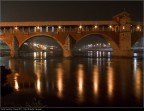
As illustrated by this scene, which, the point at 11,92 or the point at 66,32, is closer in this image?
the point at 11,92

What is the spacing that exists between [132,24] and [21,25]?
3288cm

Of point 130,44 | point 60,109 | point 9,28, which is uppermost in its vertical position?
point 9,28

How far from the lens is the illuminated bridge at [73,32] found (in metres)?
77.4

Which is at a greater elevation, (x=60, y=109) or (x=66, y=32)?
(x=66, y=32)

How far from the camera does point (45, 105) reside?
57.3 feet

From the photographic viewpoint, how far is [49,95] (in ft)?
67.6

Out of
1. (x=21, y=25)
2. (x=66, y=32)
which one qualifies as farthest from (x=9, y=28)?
(x=66, y=32)

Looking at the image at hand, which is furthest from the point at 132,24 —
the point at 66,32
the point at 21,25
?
the point at 21,25

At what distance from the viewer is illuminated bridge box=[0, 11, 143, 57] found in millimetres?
77375

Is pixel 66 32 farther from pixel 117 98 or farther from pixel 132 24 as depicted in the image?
pixel 117 98

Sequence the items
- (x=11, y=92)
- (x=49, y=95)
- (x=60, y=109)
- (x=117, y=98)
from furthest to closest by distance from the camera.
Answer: (x=11, y=92), (x=49, y=95), (x=117, y=98), (x=60, y=109)

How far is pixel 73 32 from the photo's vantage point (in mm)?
78812

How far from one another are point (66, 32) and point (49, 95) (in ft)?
192

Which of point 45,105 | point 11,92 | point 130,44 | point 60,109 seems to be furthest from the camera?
point 130,44
